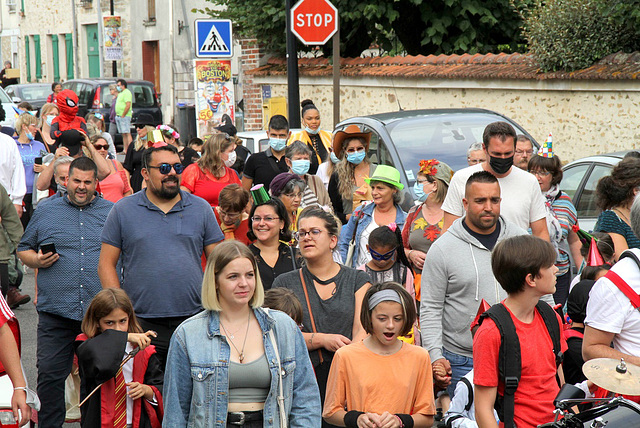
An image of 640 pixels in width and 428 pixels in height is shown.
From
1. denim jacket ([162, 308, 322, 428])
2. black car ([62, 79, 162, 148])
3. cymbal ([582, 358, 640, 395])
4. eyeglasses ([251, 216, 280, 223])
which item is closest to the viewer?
cymbal ([582, 358, 640, 395])

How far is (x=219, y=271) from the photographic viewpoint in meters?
4.41

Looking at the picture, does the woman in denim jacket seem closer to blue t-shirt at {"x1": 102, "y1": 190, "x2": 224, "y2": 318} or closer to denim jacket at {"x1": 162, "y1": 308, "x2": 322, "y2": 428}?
denim jacket at {"x1": 162, "y1": 308, "x2": 322, "y2": 428}

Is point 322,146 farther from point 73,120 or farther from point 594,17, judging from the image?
point 594,17

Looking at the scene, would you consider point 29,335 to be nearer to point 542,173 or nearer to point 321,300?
point 321,300

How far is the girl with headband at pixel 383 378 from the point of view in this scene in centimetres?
496

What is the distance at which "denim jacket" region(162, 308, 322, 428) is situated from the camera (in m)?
4.20

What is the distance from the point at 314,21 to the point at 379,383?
32.1 ft

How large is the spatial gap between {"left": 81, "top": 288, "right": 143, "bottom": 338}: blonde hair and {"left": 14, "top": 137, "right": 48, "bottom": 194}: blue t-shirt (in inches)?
297

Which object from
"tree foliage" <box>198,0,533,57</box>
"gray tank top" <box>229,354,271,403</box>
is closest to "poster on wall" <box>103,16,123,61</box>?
"tree foliage" <box>198,0,533,57</box>

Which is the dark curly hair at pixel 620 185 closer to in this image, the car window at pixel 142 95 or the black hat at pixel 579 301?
the black hat at pixel 579 301

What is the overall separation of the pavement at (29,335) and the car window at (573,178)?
217 inches

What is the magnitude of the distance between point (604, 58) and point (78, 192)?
9768mm

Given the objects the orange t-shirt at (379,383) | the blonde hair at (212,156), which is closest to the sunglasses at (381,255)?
the orange t-shirt at (379,383)

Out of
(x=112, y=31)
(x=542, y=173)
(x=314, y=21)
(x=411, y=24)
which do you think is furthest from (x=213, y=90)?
(x=112, y=31)
